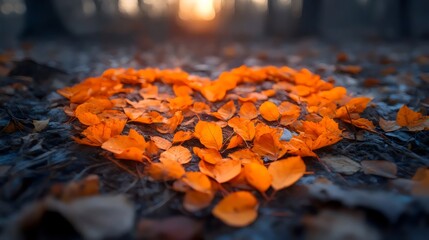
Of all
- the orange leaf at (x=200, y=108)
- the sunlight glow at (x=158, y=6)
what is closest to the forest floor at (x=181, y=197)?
the orange leaf at (x=200, y=108)

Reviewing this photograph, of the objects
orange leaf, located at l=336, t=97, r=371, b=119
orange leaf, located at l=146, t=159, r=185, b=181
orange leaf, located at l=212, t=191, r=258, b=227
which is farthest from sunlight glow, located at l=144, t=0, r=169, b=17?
orange leaf, located at l=212, t=191, r=258, b=227

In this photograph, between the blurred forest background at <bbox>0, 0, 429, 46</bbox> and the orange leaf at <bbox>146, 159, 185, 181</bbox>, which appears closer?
the orange leaf at <bbox>146, 159, 185, 181</bbox>

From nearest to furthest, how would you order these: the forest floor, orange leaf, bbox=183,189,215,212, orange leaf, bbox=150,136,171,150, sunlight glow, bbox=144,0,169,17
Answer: the forest floor, orange leaf, bbox=183,189,215,212, orange leaf, bbox=150,136,171,150, sunlight glow, bbox=144,0,169,17

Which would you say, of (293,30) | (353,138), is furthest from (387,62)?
(293,30)

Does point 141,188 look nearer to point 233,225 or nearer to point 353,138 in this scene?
point 233,225

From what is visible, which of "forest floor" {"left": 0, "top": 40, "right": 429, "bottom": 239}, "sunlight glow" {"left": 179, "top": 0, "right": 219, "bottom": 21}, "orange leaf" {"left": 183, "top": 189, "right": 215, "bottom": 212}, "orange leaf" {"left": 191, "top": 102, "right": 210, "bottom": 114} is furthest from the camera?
"sunlight glow" {"left": 179, "top": 0, "right": 219, "bottom": 21}

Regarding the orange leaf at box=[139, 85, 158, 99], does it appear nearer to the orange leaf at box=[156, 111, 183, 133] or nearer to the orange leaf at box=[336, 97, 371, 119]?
the orange leaf at box=[156, 111, 183, 133]
